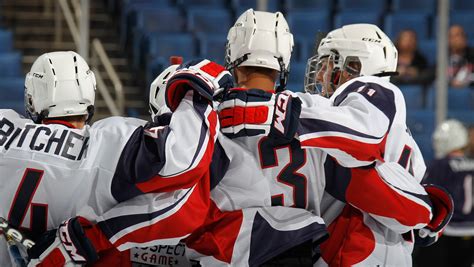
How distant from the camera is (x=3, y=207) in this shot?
285 cm


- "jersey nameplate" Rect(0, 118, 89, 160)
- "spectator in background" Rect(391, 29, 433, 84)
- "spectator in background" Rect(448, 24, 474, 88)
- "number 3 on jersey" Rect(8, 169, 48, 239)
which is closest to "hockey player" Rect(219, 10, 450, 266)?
"jersey nameplate" Rect(0, 118, 89, 160)

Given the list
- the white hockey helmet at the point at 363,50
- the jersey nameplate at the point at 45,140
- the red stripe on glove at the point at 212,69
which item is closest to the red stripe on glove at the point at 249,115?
the red stripe on glove at the point at 212,69

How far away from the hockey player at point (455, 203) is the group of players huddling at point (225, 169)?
130 inches

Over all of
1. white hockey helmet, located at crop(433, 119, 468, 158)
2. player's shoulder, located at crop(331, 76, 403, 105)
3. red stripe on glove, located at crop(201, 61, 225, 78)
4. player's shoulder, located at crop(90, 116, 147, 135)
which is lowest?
white hockey helmet, located at crop(433, 119, 468, 158)

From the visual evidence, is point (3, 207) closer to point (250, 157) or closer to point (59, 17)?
point (250, 157)

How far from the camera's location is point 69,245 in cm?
279

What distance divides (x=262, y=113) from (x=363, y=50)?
0.56m

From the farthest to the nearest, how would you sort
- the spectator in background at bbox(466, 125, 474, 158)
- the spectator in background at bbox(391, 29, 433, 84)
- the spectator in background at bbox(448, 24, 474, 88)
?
the spectator in background at bbox(448, 24, 474, 88), the spectator in background at bbox(391, 29, 433, 84), the spectator in background at bbox(466, 125, 474, 158)

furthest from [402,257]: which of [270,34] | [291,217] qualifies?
[270,34]

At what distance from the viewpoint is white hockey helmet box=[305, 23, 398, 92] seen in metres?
3.14

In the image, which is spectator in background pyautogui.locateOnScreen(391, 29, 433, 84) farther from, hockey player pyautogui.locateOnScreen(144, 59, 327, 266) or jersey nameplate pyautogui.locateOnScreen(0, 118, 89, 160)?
jersey nameplate pyautogui.locateOnScreen(0, 118, 89, 160)

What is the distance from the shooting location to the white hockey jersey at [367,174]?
2.78 meters

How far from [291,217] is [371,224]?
0.86 feet

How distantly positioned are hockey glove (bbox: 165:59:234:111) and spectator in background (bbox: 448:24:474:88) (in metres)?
4.96
